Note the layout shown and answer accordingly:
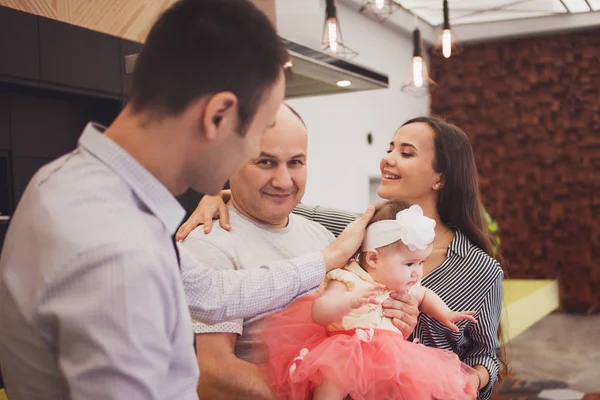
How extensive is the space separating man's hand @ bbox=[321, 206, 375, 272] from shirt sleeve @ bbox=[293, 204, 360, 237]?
0.42m

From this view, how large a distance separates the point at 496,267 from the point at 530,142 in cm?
638

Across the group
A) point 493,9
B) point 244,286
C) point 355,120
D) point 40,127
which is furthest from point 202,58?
point 493,9

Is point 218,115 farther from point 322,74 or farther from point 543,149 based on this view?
point 543,149

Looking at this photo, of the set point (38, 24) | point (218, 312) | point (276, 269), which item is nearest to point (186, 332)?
point (218, 312)

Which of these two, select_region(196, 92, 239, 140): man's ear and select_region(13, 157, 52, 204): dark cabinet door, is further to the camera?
select_region(13, 157, 52, 204): dark cabinet door

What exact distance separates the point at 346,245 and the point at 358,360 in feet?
0.97

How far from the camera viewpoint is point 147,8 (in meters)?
3.93

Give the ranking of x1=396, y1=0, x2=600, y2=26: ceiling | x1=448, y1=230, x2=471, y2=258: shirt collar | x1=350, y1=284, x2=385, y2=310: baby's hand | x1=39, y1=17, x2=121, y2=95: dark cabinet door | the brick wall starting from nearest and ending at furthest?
1. x1=350, y1=284, x2=385, y2=310: baby's hand
2. x1=448, y1=230, x2=471, y2=258: shirt collar
3. x1=39, y1=17, x2=121, y2=95: dark cabinet door
4. x1=396, y1=0, x2=600, y2=26: ceiling
5. the brick wall

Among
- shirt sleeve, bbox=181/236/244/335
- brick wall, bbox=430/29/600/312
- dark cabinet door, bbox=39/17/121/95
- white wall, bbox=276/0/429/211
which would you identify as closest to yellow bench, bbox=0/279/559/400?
brick wall, bbox=430/29/600/312

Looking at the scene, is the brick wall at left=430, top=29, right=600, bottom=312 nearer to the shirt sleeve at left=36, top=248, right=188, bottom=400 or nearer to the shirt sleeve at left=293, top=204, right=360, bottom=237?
the shirt sleeve at left=293, top=204, right=360, bottom=237

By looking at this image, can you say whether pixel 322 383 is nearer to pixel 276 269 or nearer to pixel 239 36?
pixel 276 269

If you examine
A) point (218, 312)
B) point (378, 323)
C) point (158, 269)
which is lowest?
point (378, 323)

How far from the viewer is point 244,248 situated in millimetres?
1676

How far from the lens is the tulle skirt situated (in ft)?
4.67
